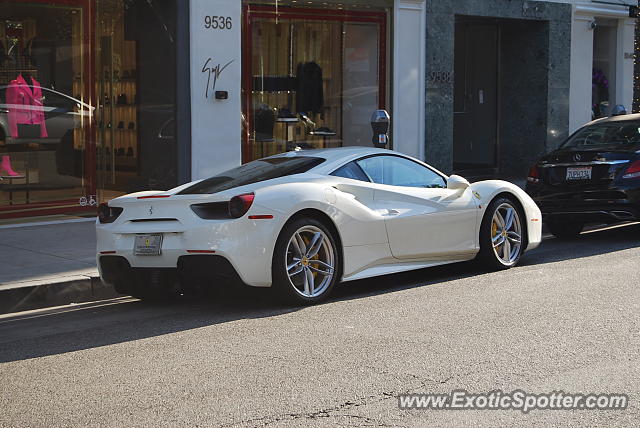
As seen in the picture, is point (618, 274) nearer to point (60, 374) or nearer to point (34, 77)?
point (60, 374)

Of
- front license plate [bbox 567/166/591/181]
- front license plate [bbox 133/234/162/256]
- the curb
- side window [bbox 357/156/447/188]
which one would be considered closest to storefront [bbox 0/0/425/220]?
the curb

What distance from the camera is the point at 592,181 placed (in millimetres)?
12461

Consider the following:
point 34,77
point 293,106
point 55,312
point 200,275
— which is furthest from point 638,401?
point 293,106

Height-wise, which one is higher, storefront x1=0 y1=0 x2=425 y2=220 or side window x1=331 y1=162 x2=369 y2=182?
storefront x1=0 y1=0 x2=425 y2=220

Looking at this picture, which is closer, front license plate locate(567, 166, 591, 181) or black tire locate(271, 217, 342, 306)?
black tire locate(271, 217, 342, 306)

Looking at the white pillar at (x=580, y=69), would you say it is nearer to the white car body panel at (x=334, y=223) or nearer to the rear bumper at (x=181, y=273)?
the white car body panel at (x=334, y=223)

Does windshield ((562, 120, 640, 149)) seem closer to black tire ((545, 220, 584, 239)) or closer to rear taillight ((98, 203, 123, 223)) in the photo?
black tire ((545, 220, 584, 239))

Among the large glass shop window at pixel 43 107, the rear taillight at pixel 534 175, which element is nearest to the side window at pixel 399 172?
the rear taillight at pixel 534 175

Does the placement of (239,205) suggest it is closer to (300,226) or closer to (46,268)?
(300,226)

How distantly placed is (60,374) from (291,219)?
2571 mm

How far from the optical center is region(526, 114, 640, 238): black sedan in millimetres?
12312

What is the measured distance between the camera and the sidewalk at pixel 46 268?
9266 millimetres

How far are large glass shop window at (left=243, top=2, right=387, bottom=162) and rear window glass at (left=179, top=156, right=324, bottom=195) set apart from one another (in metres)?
6.36

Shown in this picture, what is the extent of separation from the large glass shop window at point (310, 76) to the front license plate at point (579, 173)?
471cm
